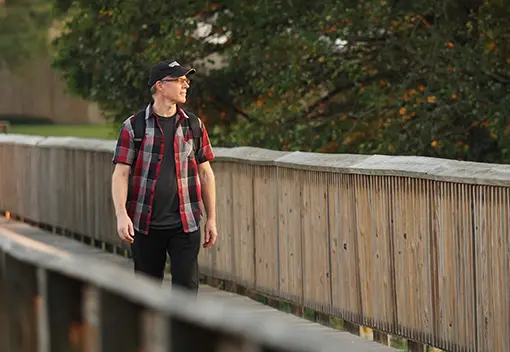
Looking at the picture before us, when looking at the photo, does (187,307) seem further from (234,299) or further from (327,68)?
(327,68)

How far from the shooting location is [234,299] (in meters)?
13.3

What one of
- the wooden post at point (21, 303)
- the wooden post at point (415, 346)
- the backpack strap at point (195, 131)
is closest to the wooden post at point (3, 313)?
the wooden post at point (21, 303)

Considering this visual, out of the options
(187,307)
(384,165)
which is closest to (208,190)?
(384,165)

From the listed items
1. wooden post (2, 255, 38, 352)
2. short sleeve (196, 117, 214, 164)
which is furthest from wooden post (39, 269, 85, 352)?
short sleeve (196, 117, 214, 164)

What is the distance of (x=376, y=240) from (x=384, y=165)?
1.68 feet

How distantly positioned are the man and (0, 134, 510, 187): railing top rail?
4.44 feet

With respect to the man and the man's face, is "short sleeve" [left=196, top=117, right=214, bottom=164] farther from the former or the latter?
the man's face

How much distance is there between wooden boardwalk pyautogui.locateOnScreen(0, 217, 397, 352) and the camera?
34.4 ft

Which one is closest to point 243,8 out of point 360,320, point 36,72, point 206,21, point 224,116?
point 206,21

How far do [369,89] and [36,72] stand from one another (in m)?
80.1

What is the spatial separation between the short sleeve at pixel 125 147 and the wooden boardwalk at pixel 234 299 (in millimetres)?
773

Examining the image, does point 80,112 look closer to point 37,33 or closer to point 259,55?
point 37,33

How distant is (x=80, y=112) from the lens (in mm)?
105625

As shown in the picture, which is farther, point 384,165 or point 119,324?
point 384,165
